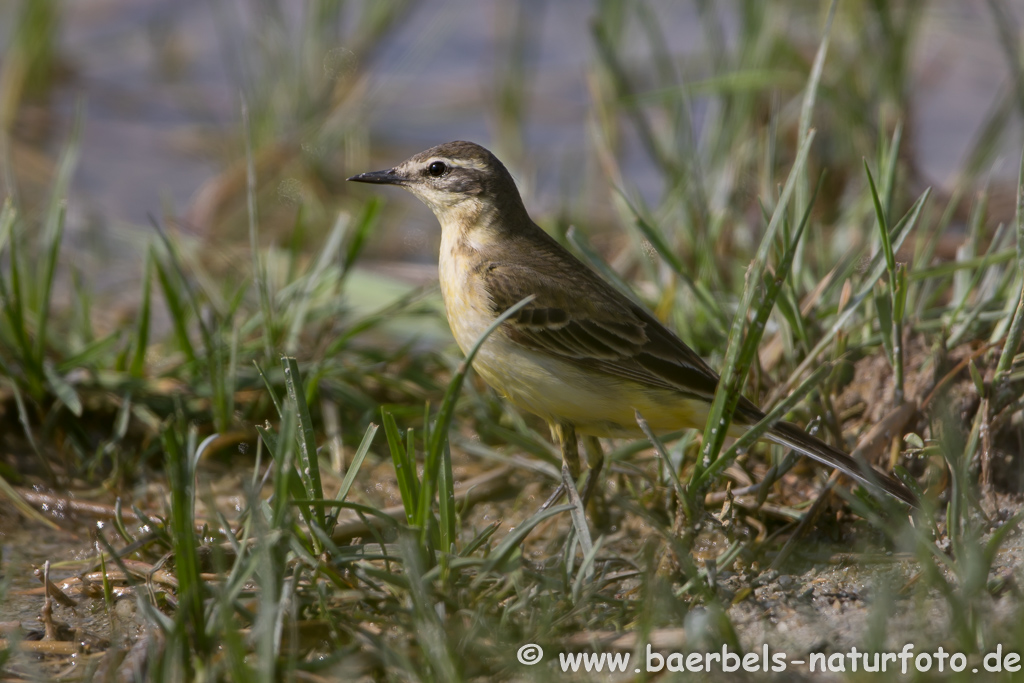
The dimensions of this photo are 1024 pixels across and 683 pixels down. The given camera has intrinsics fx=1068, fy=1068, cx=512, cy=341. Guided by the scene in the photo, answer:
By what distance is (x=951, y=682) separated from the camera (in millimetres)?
2654

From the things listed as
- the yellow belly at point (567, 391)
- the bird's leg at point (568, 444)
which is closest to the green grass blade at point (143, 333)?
the yellow belly at point (567, 391)

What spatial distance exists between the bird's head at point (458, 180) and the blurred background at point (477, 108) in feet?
2.56

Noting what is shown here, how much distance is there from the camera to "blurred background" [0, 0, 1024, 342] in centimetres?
673

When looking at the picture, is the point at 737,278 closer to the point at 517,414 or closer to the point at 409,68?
the point at 517,414

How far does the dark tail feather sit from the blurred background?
1823 mm

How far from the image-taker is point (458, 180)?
5133 millimetres

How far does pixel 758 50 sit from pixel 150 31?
6.67m

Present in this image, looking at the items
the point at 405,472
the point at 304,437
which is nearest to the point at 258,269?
the point at 304,437

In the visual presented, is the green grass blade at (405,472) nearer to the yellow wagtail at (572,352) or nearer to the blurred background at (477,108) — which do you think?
the yellow wagtail at (572,352)

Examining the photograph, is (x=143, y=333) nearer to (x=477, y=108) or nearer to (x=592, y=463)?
(x=592, y=463)

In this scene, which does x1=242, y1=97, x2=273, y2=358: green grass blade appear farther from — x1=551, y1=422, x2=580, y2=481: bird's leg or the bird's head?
x1=551, y1=422, x2=580, y2=481: bird's leg

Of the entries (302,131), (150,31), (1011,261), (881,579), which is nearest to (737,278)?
(1011,261)

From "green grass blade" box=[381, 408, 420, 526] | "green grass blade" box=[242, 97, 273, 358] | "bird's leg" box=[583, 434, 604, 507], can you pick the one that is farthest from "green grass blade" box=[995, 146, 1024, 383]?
"green grass blade" box=[242, 97, 273, 358]

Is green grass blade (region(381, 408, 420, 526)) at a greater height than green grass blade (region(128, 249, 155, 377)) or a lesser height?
lesser
